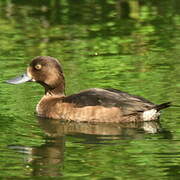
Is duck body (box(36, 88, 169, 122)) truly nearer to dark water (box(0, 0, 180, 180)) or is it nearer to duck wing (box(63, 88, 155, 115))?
duck wing (box(63, 88, 155, 115))

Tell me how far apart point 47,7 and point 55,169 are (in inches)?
431

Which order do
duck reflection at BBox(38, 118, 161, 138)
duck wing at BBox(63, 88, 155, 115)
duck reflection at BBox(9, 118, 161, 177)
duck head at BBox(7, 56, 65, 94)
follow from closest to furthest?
duck reflection at BBox(9, 118, 161, 177) → duck reflection at BBox(38, 118, 161, 138) → duck wing at BBox(63, 88, 155, 115) → duck head at BBox(7, 56, 65, 94)

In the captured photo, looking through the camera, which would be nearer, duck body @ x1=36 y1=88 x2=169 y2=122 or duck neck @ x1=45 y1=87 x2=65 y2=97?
duck body @ x1=36 y1=88 x2=169 y2=122

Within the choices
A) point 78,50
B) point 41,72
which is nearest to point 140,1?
point 78,50

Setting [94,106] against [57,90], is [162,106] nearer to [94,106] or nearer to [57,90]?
[94,106]

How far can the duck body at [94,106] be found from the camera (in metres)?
10.9

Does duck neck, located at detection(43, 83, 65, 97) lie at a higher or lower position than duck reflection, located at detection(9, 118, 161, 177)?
higher

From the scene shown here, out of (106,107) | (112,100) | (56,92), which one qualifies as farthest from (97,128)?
(56,92)

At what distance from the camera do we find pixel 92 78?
42.7 feet

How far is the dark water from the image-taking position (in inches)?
356

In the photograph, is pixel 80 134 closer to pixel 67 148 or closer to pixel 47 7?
pixel 67 148

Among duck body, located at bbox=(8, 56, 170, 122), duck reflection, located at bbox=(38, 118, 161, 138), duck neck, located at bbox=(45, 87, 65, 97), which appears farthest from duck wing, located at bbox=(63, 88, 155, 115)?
duck neck, located at bbox=(45, 87, 65, 97)

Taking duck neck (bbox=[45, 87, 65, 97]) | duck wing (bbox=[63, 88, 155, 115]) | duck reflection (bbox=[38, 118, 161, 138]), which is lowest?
duck reflection (bbox=[38, 118, 161, 138])

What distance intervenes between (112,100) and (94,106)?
254mm
